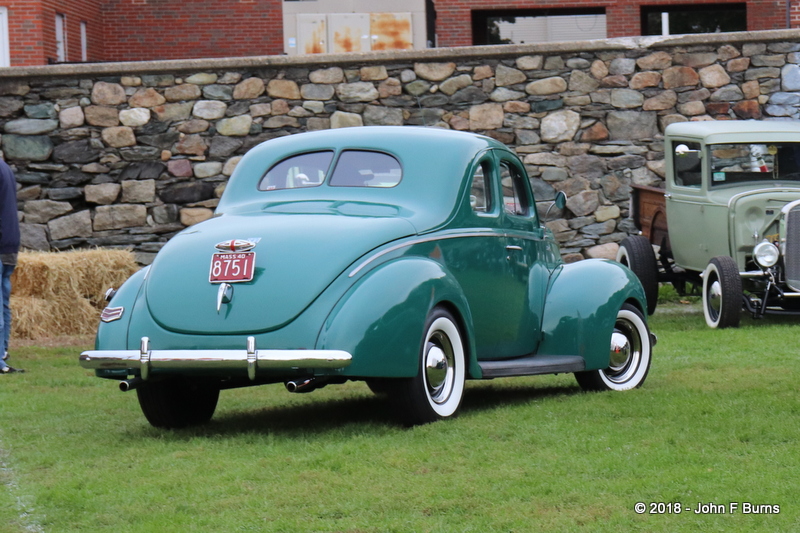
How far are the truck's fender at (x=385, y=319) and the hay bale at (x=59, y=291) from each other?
6.82m

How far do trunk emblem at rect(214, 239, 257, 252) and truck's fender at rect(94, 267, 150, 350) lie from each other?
570 mm

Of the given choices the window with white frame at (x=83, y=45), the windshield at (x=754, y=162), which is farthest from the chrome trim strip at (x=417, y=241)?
the window with white frame at (x=83, y=45)

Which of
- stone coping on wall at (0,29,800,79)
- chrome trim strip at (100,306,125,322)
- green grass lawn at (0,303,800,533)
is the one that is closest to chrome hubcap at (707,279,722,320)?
green grass lawn at (0,303,800,533)

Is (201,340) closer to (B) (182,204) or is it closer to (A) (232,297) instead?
(A) (232,297)

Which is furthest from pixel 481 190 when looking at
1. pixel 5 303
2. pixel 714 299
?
pixel 714 299

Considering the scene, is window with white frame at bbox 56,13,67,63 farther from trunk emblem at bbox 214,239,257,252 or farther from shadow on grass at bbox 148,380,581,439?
trunk emblem at bbox 214,239,257,252

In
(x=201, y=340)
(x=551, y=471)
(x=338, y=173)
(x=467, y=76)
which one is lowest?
(x=551, y=471)

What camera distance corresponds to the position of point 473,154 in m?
6.84

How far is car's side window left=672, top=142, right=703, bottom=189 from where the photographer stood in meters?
12.0

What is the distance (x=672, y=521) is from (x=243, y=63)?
11.5m

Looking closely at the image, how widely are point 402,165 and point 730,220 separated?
580cm

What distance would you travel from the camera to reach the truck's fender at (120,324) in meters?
5.80

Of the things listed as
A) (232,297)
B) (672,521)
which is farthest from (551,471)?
(232,297)

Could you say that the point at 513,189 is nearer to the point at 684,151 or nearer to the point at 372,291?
the point at 372,291
